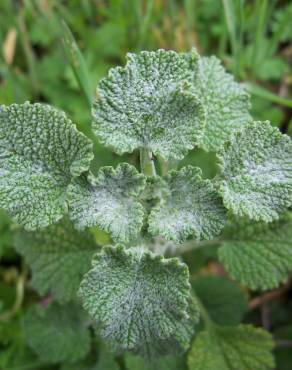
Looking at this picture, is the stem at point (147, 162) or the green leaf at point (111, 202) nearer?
the green leaf at point (111, 202)

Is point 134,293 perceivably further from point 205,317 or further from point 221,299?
point 221,299

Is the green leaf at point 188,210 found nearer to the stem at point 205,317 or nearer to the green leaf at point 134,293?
the green leaf at point 134,293

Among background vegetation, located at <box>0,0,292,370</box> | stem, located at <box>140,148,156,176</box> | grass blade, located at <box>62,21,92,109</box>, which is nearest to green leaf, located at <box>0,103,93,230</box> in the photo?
stem, located at <box>140,148,156,176</box>

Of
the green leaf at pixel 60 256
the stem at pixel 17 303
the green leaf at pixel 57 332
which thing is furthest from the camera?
the stem at pixel 17 303

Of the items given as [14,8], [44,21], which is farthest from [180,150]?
[14,8]

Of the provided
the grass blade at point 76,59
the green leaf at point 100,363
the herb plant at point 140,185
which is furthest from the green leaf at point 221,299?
the grass blade at point 76,59

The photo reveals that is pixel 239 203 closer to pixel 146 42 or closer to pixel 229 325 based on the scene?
pixel 229 325

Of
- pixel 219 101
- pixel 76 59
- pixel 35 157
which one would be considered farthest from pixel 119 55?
pixel 35 157
